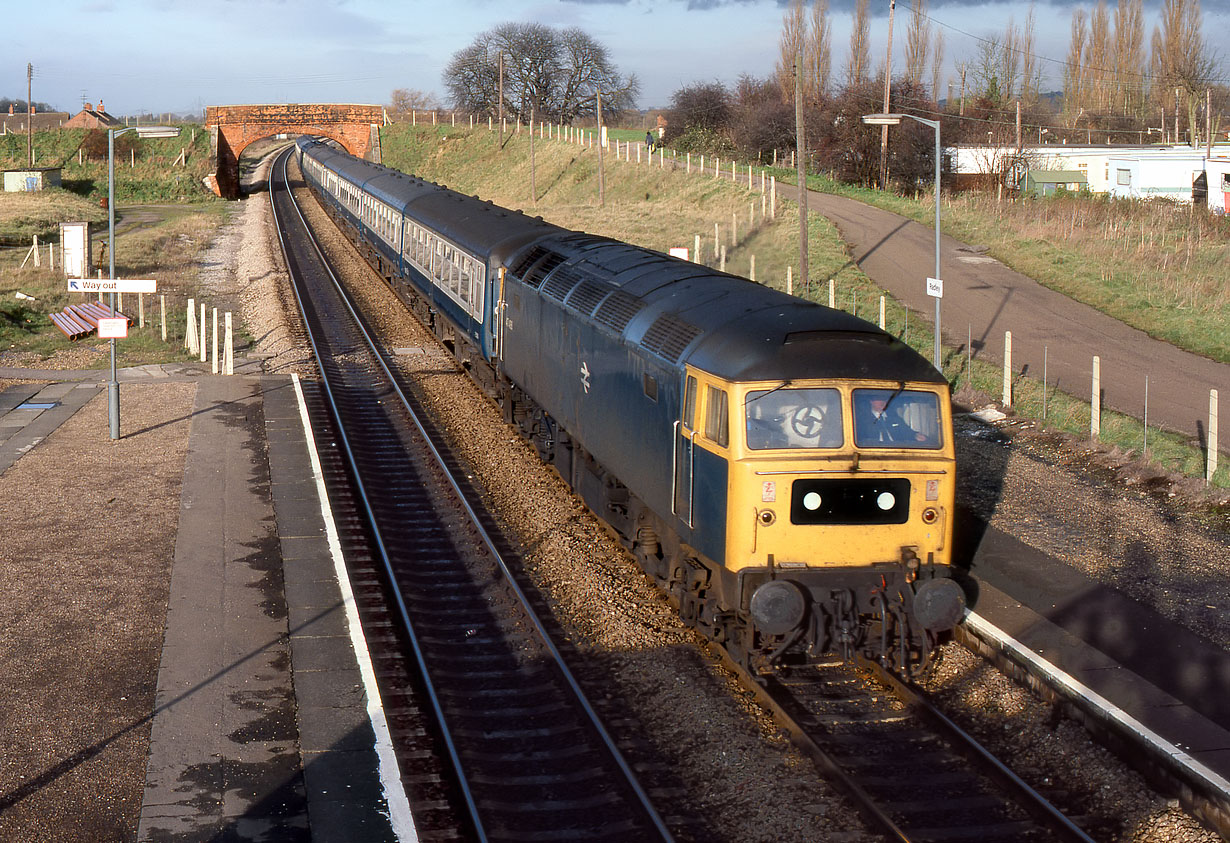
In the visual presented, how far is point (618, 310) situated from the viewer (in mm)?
12586

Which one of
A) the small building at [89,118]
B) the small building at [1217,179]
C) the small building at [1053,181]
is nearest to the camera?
the small building at [1217,179]

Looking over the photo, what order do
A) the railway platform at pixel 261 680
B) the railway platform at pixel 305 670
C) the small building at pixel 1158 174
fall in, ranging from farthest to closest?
the small building at pixel 1158 174 < the railway platform at pixel 305 670 < the railway platform at pixel 261 680

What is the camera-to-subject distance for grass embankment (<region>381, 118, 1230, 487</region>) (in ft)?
66.3

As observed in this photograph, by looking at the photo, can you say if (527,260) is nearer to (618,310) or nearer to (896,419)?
(618,310)

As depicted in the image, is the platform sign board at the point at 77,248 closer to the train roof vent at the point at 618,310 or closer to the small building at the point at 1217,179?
the train roof vent at the point at 618,310

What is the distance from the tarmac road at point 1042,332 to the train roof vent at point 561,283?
1061 centimetres

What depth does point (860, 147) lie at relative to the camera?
199ft

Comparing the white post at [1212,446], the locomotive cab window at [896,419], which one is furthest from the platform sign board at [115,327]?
the white post at [1212,446]

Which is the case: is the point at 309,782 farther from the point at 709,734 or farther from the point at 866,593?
the point at 866,593

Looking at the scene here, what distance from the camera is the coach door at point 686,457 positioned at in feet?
33.4

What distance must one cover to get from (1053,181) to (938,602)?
52.3 metres

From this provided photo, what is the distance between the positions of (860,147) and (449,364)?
1630 inches

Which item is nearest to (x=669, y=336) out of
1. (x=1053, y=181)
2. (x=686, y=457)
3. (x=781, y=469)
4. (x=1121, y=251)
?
(x=686, y=457)

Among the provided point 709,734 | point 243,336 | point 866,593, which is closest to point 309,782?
point 709,734
